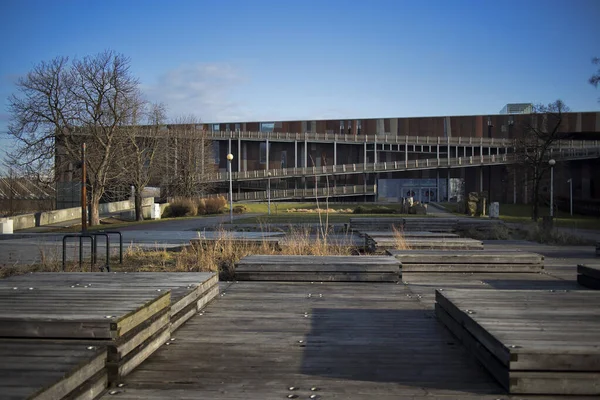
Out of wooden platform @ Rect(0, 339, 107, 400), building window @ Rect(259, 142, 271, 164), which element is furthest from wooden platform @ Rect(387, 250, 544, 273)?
building window @ Rect(259, 142, 271, 164)

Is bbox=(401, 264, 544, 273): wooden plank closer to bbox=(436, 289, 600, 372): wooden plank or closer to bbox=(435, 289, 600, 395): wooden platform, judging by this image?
bbox=(436, 289, 600, 372): wooden plank

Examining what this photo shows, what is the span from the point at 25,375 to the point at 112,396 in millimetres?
669

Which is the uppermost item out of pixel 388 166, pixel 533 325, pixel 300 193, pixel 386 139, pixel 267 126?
pixel 267 126

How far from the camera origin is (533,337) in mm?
3732

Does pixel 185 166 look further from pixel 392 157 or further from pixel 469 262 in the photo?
pixel 469 262

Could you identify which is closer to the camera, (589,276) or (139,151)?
(589,276)

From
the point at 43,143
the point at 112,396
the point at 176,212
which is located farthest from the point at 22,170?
the point at 112,396

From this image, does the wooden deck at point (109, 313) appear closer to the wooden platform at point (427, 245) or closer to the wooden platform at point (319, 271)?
the wooden platform at point (319, 271)

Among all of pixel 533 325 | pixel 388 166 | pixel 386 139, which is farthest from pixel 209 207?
pixel 533 325

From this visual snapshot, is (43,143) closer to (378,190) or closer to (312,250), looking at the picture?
(312,250)

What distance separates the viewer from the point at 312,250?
1091 cm

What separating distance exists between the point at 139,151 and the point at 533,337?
34066mm

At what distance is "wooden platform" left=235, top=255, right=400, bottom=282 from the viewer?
8.31 m

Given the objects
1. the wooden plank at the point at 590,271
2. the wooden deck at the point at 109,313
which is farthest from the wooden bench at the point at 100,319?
the wooden plank at the point at 590,271
